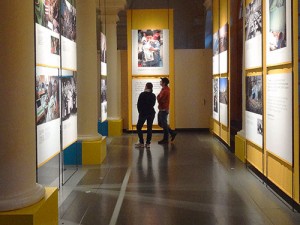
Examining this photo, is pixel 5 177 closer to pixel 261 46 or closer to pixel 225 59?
pixel 261 46

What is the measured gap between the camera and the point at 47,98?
17.0ft

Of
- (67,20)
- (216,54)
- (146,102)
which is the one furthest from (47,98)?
(216,54)

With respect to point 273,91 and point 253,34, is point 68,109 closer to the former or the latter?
point 273,91

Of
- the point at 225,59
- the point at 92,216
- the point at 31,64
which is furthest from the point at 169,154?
the point at 31,64

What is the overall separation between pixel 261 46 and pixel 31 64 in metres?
4.00

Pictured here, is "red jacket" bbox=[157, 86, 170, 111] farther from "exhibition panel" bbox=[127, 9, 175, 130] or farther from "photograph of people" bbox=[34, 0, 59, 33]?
"photograph of people" bbox=[34, 0, 59, 33]

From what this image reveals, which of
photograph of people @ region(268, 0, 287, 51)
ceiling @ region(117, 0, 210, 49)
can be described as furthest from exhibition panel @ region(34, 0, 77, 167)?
ceiling @ region(117, 0, 210, 49)

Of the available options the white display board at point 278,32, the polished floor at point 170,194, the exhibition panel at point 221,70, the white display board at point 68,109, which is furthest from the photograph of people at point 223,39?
the white display board at point 68,109

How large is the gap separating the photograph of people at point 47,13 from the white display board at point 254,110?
3.20 m

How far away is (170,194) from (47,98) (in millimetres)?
2142

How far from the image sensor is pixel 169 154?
9414mm

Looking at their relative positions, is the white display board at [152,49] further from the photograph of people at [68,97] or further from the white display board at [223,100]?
the photograph of people at [68,97]

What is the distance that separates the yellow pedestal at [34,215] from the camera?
132 inches

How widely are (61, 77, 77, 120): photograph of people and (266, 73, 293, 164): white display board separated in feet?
9.65
